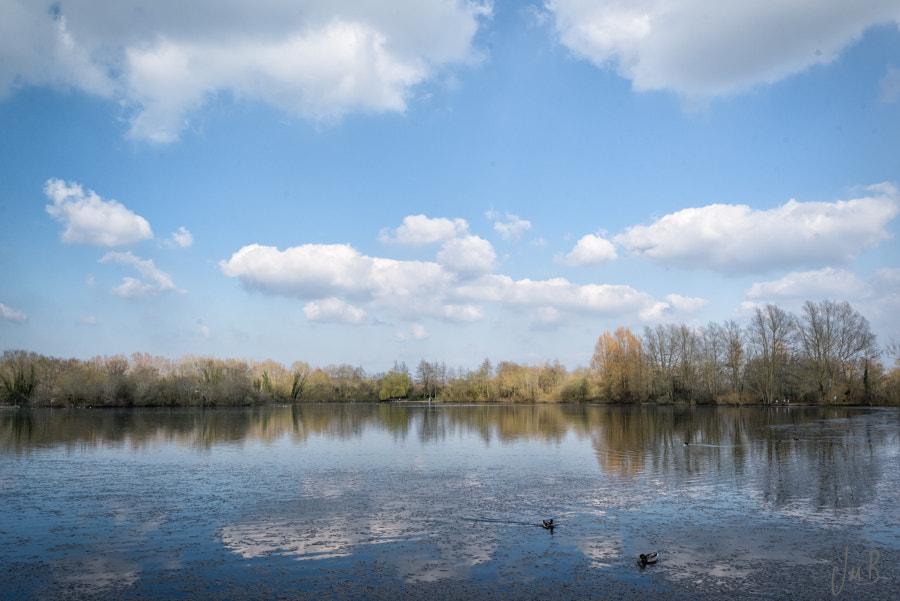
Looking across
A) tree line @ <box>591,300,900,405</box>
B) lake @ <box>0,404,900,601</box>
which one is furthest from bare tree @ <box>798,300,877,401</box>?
lake @ <box>0,404,900,601</box>

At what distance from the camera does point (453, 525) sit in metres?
10.4

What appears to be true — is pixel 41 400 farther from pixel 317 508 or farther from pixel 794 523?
pixel 794 523

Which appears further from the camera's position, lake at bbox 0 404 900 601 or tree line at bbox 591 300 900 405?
tree line at bbox 591 300 900 405

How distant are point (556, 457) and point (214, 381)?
66477mm

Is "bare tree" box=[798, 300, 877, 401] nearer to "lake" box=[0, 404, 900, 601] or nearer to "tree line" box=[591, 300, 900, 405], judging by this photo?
"tree line" box=[591, 300, 900, 405]

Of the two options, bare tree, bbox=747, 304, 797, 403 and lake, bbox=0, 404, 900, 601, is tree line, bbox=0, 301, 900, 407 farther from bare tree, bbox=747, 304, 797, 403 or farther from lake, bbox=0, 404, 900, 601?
A: lake, bbox=0, 404, 900, 601

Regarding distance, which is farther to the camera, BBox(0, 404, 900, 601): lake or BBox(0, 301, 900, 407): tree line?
BBox(0, 301, 900, 407): tree line

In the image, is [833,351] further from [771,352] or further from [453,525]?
[453,525]

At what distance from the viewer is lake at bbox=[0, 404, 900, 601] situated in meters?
7.42

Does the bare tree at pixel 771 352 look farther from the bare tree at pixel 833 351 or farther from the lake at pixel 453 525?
the lake at pixel 453 525

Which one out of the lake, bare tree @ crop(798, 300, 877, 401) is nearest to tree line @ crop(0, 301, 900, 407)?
bare tree @ crop(798, 300, 877, 401)

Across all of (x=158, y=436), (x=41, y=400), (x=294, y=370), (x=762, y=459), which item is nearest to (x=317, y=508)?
(x=762, y=459)

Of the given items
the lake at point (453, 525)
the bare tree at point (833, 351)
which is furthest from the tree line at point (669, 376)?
the lake at point (453, 525)

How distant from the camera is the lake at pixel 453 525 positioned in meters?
7.42
